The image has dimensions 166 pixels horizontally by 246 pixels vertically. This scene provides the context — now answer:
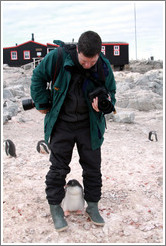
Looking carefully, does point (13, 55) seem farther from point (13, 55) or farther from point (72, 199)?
point (72, 199)

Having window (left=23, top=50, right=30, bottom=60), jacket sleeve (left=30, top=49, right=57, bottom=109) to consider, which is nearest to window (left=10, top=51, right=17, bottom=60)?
window (left=23, top=50, right=30, bottom=60)

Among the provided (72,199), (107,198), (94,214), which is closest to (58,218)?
(72,199)

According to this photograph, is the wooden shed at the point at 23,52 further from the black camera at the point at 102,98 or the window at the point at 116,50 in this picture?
the black camera at the point at 102,98

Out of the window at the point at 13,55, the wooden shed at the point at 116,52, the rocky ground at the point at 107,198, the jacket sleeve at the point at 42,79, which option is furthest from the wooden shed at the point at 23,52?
the jacket sleeve at the point at 42,79

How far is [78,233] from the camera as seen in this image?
3420 mm

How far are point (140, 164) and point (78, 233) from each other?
2.37 m

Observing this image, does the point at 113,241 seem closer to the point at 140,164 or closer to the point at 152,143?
the point at 140,164

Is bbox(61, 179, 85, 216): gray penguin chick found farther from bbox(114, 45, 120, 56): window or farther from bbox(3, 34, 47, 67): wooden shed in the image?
bbox(114, 45, 120, 56): window

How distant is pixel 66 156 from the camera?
344 cm

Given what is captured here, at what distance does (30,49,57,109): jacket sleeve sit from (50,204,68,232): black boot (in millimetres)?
1264

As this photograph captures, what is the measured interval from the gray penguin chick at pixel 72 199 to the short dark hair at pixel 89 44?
1774 millimetres

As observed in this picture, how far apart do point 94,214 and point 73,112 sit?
134 cm

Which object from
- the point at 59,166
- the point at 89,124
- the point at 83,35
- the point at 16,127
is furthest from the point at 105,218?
the point at 16,127

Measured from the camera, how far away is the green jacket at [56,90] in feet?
10.4
